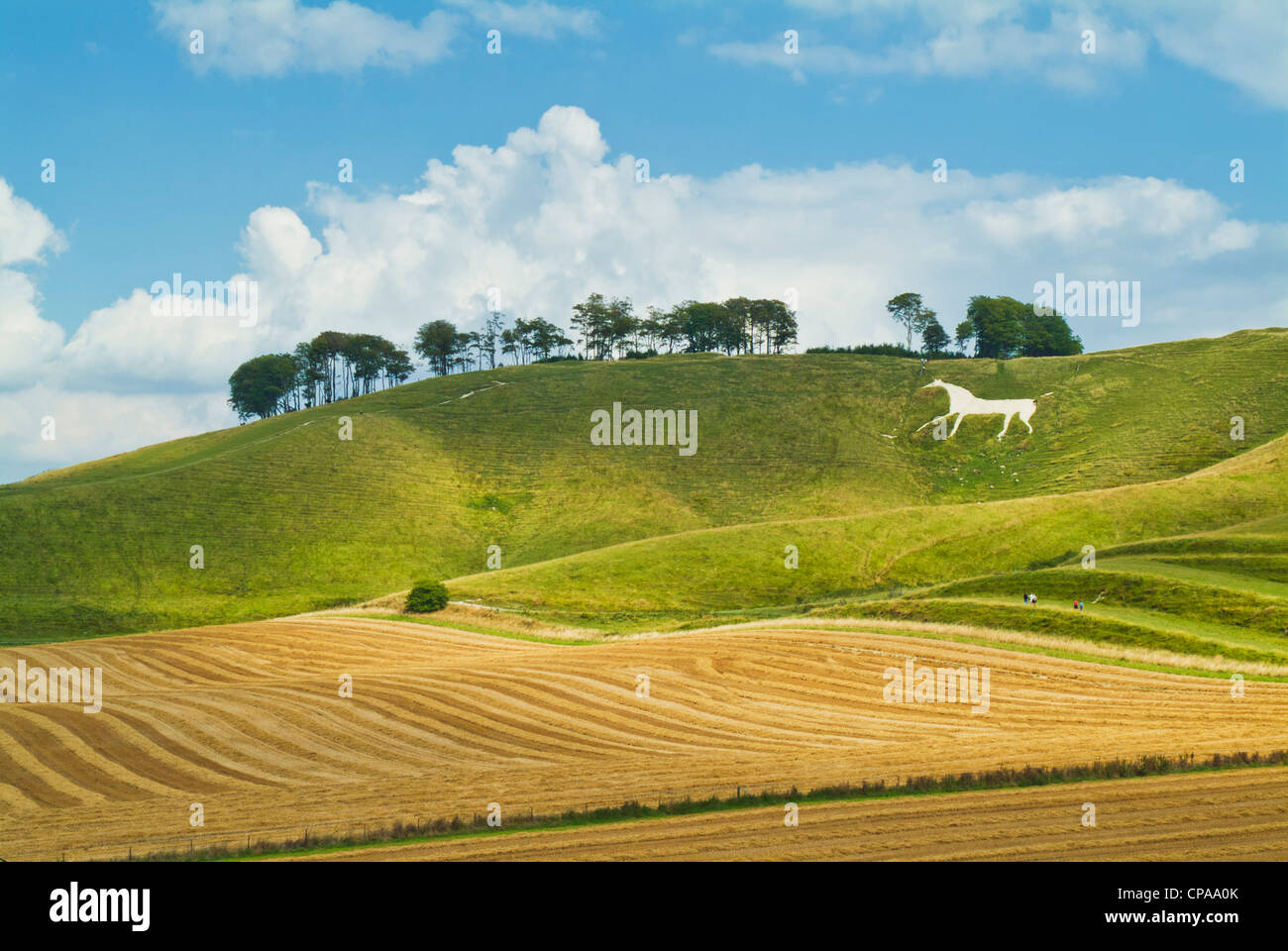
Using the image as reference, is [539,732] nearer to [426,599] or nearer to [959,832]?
[959,832]

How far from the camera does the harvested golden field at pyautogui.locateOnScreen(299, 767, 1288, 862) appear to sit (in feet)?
58.7

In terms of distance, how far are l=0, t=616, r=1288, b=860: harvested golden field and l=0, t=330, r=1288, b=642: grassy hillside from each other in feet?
94.0

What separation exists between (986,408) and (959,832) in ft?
430

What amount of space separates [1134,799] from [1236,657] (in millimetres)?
23791

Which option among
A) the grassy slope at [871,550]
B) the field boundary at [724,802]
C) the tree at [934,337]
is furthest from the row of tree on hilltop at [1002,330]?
the field boundary at [724,802]

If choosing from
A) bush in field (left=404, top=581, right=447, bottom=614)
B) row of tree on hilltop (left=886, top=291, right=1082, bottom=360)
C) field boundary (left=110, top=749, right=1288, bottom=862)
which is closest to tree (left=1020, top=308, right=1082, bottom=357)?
row of tree on hilltop (left=886, top=291, right=1082, bottom=360)

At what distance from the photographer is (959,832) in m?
19.3

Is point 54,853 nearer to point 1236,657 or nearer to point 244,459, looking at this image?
point 1236,657

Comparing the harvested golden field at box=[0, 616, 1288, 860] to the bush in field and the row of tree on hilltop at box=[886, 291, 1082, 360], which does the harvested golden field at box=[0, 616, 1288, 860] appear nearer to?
the bush in field

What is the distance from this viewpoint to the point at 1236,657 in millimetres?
40312

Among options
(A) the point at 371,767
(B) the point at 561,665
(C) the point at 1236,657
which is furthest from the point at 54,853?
(C) the point at 1236,657

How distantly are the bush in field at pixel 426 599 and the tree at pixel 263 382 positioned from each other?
137 metres

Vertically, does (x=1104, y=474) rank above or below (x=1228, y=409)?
below
